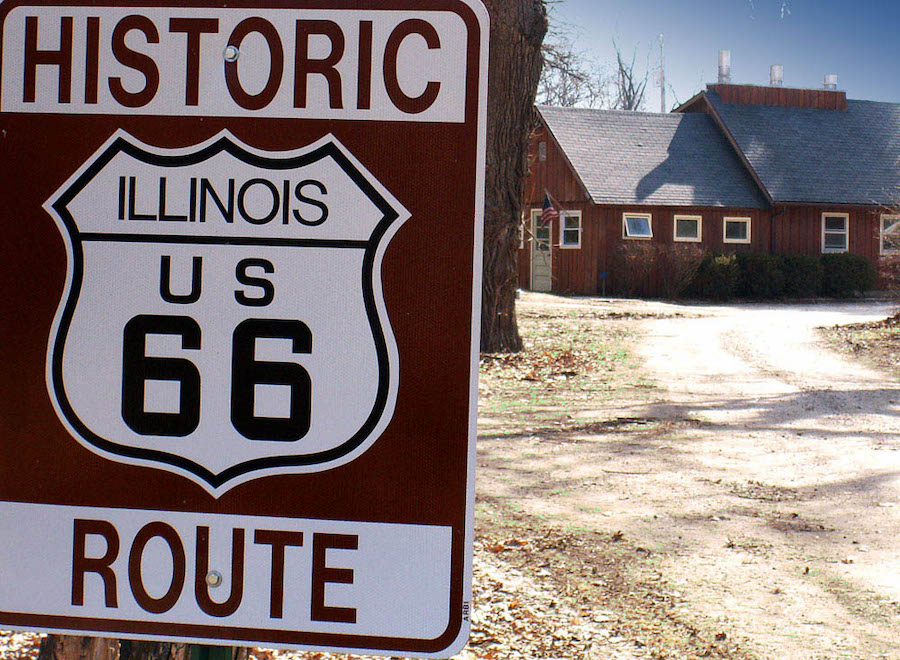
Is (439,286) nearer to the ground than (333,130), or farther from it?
nearer to the ground

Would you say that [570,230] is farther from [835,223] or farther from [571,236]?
[835,223]

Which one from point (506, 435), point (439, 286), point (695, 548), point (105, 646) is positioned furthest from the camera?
point (506, 435)

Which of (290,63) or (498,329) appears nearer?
(290,63)

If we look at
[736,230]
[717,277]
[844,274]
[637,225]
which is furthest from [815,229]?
[637,225]

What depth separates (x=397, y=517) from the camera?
1296 millimetres

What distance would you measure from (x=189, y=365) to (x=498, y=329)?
11.0 meters

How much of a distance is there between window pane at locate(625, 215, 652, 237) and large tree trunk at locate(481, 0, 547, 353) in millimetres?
17722

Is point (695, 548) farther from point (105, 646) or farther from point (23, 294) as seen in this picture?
point (23, 294)

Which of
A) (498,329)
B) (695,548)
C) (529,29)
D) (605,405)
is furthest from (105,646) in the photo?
(498,329)

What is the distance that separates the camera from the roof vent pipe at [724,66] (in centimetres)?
3584

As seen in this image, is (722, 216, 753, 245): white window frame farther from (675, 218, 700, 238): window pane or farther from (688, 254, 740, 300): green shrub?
(688, 254, 740, 300): green shrub

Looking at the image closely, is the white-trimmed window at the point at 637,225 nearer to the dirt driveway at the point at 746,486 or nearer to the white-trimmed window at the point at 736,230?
the white-trimmed window at the point at 736,230

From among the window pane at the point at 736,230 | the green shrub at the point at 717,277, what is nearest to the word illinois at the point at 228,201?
the green shrub at the point at 717,277

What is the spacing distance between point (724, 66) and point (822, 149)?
18.7ft
